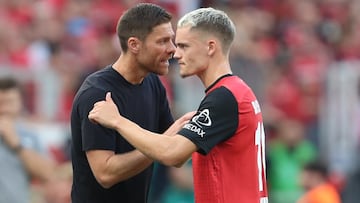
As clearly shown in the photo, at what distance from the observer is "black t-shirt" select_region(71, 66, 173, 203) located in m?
7.77

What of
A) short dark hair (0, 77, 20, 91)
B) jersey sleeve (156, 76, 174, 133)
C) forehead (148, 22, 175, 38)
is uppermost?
forehead (148, 22, 175, 38)

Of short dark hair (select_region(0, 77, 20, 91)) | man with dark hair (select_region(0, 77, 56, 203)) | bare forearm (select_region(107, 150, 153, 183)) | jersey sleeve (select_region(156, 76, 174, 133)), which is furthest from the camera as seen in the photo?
short dark hair (select_region(0, 77, 20, 91))

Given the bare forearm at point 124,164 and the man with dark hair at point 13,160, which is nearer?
the bare forearm at point 124,164

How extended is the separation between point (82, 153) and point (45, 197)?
11.4ft


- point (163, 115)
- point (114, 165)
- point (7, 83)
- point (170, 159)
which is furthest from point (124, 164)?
point (7, 83)

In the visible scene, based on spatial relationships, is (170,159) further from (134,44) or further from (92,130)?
(134,44)

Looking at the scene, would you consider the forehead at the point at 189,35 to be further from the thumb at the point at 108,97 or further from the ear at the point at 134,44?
the thumb at the point at 108,97

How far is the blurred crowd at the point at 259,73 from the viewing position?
1275cm

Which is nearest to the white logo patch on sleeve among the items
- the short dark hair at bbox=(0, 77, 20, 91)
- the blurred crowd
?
the short dark hair at bbox=(0, 77, 20, 91)

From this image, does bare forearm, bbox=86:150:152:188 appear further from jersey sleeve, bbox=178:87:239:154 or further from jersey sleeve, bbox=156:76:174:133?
jersey sleeve, bbox=156:76:174:133

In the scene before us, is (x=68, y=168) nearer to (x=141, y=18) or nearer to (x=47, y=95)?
(x=47, y=95)

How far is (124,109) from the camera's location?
795cm

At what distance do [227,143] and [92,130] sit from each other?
0.86 m

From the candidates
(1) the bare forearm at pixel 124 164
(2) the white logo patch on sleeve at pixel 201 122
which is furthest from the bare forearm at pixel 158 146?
(1) the bare forearm at pixel 124 164
